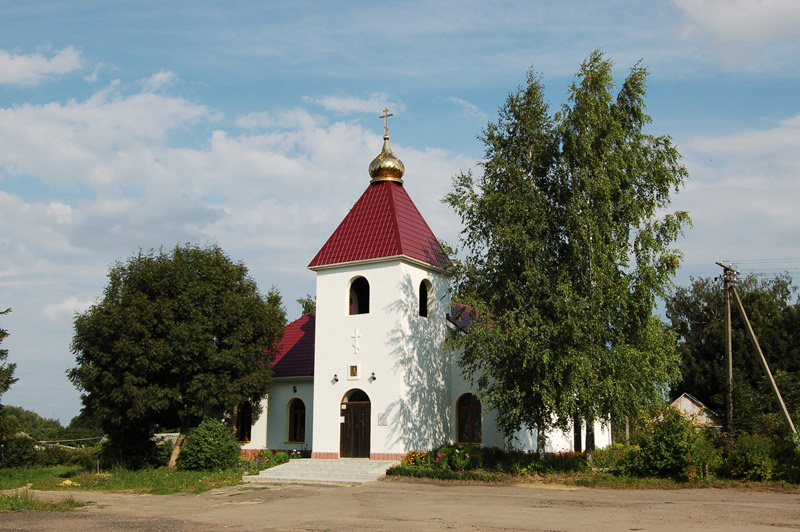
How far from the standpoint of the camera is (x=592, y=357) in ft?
60.9

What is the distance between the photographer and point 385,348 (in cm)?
2255

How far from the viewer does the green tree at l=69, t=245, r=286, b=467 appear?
74.4ft

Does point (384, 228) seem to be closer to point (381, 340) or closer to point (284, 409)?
point (381, 340)

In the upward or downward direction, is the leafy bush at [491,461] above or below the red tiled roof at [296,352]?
below

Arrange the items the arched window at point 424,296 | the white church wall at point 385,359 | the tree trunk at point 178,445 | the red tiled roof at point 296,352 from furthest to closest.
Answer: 1. the red tiled roof at point 296,352
2. the arched window at point 424,296
3. the tree trunk at point 178,445
4. the white church wall at point 385,359

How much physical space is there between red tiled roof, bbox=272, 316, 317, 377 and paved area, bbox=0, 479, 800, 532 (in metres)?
8.11

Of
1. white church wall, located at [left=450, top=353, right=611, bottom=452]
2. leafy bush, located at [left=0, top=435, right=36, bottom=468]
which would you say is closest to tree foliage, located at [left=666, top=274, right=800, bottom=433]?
white church wall, located at [left=450, top=353, right=611, bottom=452]

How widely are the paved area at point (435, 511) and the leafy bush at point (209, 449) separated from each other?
4031mm

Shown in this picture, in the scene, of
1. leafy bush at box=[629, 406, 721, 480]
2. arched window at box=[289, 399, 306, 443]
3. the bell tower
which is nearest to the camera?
leafy bush at box=[629, 406, 721, 480]

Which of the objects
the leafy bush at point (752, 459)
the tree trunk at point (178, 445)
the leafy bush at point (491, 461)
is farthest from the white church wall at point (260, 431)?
the leafy bush at point (752, 459)

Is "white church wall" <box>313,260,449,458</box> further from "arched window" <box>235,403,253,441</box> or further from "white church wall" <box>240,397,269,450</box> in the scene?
"arched window" <box>235,403,253,441</box>

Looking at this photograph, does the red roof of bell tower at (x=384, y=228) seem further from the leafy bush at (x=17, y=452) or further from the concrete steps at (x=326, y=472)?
the leafy bush at (x=17, y=452)

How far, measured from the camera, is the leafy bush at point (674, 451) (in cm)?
1762

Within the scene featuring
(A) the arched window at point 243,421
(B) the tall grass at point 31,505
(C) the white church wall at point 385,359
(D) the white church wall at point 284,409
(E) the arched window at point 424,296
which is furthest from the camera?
(A) the arched window at point 243,421
